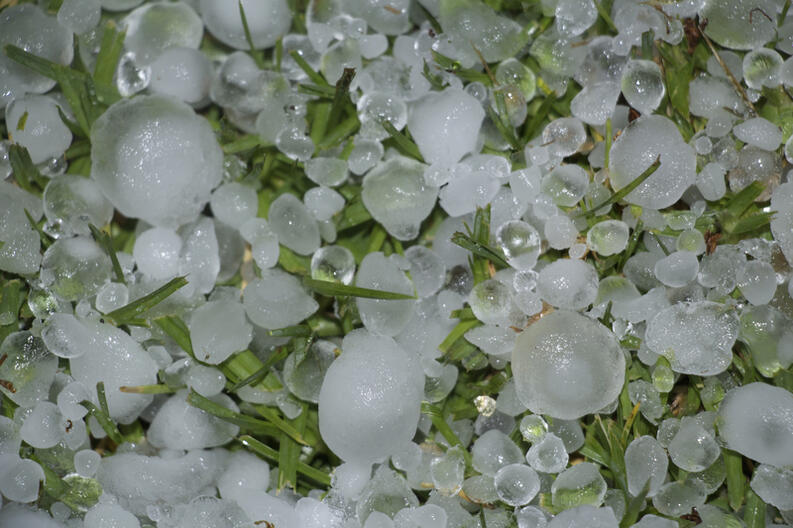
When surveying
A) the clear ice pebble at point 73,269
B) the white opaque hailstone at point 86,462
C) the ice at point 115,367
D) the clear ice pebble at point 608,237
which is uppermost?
the clear ice pebble at point 73,269

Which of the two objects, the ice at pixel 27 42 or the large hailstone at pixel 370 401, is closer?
the large hailstone at pixel 370 401

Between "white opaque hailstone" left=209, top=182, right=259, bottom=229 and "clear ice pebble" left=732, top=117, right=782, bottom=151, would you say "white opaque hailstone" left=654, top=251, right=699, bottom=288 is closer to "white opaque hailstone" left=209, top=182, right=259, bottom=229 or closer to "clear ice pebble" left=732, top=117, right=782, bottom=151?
"clear ice pebble" left=732, top=117, right=782, bottom=151

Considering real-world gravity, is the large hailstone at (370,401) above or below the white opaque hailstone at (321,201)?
below

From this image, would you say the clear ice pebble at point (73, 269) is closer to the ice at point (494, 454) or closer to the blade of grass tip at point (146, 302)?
Result: the blade of grass tip at point (146, 302)

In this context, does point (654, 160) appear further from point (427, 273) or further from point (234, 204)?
point (234, 204)

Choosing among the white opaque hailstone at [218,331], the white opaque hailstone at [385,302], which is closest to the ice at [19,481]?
the white opaque hailstone at [218,331]

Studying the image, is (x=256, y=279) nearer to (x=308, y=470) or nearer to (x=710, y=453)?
(x=308, y=470)
